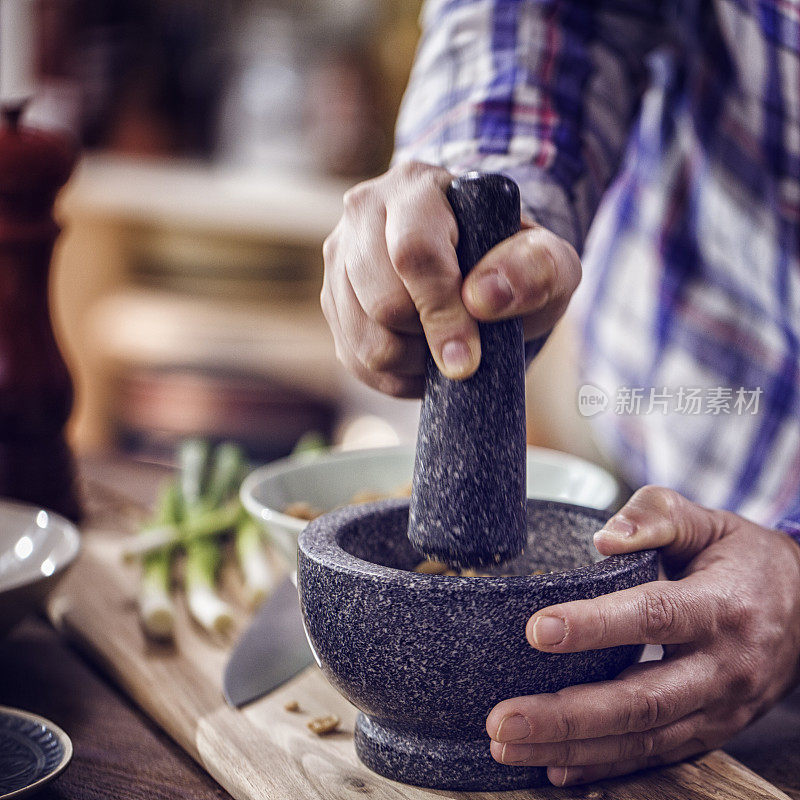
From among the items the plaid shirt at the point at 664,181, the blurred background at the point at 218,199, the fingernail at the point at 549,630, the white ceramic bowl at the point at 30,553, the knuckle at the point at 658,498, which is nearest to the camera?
the fingernail at the point at 549,630

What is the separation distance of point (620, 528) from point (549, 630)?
123 mm

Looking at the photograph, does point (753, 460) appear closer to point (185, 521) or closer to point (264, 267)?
point (185, 521)

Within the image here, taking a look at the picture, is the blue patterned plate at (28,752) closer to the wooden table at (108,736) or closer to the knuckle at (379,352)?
the wooden table at (108,736)

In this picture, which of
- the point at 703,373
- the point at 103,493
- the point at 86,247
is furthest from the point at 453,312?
the point at 86,247

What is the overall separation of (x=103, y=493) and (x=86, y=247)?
5.95 ft

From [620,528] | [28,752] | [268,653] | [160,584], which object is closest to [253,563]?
[160,584]

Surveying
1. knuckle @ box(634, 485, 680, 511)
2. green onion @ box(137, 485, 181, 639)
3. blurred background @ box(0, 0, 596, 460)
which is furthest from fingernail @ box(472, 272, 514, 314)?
blurred background @ box(0, 0, 596, 460)

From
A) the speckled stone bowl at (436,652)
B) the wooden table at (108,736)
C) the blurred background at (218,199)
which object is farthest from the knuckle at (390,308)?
the blurred background at (218,199)

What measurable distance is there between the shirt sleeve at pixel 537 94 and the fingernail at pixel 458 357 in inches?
14.1

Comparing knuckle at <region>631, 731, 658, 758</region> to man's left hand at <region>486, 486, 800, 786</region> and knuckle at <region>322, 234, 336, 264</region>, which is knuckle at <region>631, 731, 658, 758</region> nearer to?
man's left hand at <region>486, 486, 800, 786</region>

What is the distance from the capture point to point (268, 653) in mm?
891

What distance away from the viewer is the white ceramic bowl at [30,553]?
0.83m

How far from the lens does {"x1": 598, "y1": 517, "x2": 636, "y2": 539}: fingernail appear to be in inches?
27.1

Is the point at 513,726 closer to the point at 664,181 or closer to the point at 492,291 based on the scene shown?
the point at 492,291
